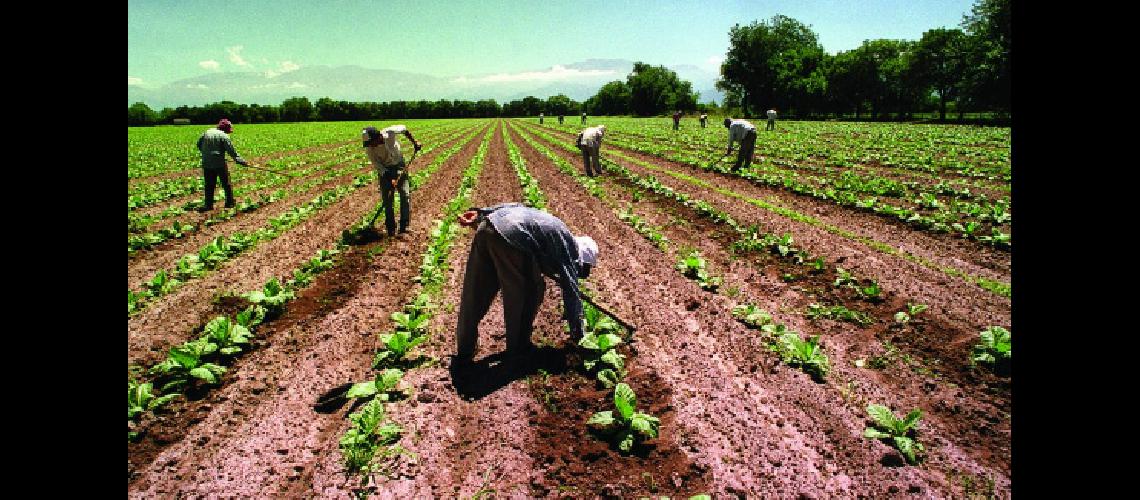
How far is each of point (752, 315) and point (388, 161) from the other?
22.8 feet

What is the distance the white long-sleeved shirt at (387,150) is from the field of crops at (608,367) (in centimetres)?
158

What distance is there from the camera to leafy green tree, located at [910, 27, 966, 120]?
60688 mm

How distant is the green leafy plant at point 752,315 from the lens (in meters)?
5.91

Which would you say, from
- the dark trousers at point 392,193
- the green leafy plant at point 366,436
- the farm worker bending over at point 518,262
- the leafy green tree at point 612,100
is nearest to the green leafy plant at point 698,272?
the farm worker bending over at point 518,262

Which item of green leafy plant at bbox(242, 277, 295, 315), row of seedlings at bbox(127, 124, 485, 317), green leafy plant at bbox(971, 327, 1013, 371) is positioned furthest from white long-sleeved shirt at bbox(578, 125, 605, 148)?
green leafy plant at bbox(971, 327, 1013, 371)

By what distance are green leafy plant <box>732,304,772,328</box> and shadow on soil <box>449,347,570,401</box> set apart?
2.33m

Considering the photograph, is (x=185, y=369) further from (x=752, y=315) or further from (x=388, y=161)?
(x=752, y=315)

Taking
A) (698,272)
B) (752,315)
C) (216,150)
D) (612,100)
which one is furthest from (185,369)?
(612,100)

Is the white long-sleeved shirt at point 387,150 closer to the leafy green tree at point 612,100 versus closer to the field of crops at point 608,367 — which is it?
the field of crops at point 608,367

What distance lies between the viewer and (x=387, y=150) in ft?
29.4

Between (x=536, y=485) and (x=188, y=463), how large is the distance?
2864 millimetres

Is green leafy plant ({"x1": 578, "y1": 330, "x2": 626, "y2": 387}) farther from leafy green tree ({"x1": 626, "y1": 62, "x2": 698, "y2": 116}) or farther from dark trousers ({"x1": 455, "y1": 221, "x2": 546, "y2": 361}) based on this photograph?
leafy green tree ({"x1": 626, "y1": 62, "x2": 698, "y2": 116})
